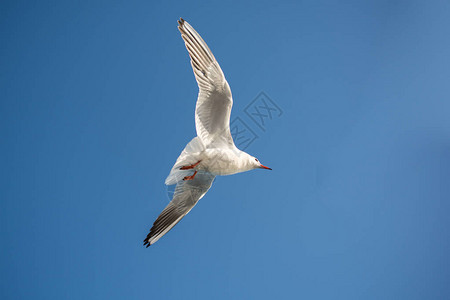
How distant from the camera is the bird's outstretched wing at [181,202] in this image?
213 centimetres

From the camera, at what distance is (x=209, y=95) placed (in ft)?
6.05

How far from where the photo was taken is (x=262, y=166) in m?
2.11

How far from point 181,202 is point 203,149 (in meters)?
0.46

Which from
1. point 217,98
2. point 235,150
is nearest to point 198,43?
point 217,98

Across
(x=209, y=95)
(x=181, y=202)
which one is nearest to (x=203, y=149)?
(x=209, y=95)

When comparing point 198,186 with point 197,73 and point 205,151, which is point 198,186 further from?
point 197,73

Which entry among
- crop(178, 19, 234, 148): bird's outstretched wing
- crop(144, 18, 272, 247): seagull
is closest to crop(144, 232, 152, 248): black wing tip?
crop(144, 18, 272, 247): seagull

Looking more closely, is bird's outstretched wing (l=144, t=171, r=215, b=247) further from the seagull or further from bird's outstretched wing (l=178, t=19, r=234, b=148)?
bird's outstretched wing (l=178, t=19, r=234, b=148)

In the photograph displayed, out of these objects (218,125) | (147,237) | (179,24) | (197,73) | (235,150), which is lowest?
(147,237)

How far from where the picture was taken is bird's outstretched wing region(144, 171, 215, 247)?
7.00 ft

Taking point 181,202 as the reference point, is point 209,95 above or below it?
above

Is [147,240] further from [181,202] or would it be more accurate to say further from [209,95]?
[209,95]

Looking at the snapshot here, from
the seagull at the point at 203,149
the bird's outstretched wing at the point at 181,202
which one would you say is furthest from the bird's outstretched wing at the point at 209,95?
the bird's outstretched wing at the point at 181,202

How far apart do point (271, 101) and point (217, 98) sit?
0.29 meters
